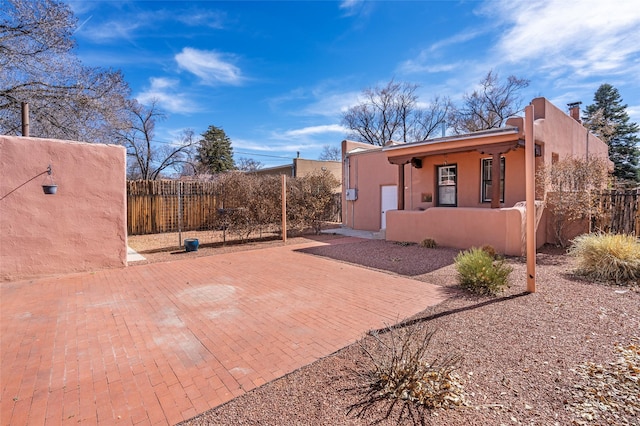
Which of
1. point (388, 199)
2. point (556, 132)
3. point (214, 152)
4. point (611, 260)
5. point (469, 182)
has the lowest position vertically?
point (611, 260)

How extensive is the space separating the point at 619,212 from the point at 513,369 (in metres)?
9.79

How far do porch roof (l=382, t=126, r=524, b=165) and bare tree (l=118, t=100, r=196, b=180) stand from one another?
72.2 ft

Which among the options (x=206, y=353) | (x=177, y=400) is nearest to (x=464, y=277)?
(x=206, y=353)

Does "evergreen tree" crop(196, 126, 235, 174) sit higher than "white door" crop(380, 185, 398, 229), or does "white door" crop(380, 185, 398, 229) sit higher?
"evergreen tree" crop(196, 126, 235, 174)

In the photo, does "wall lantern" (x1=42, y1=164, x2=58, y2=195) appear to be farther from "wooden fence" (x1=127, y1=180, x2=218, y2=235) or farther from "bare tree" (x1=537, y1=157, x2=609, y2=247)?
"bare tree" (x1=537, y1=157, x2=609, y2=247)

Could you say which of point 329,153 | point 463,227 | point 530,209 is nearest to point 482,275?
point 530,209

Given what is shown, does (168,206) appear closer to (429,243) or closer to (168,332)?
(429,243)

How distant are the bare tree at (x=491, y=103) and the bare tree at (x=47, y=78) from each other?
29.6 m

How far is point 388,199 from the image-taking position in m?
14.4

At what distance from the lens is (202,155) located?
3216 cm

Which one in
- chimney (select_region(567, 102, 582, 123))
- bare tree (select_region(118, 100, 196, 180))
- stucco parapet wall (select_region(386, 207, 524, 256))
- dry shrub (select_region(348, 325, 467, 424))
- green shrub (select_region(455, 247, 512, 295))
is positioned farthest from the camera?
bare tree (select_region(118, 100, 196, 180))

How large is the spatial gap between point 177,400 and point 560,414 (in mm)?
3074

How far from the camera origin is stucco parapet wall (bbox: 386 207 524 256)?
8.58 metres

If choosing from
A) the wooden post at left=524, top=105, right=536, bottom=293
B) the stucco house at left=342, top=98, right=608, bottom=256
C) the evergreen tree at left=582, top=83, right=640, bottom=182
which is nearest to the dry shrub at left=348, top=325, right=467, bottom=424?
the wooden post at left=524, top=105, right=536, bottom=293
